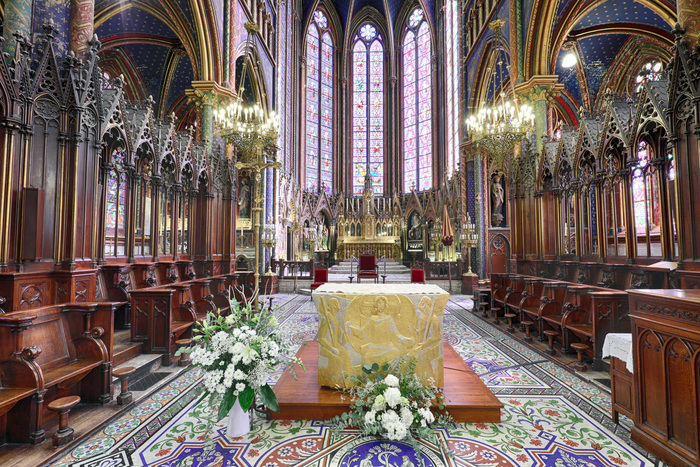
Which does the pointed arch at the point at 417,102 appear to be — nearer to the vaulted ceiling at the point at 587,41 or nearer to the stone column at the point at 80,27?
the vaulted ceiling at the point at 587,41

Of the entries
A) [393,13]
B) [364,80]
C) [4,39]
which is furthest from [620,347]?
[393,13]

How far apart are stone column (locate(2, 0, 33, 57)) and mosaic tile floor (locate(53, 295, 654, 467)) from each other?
411 centimetres

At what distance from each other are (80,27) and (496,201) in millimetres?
12878

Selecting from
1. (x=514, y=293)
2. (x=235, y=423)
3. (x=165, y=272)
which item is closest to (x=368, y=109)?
(x=514, y=293)

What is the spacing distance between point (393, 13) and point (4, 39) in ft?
76.6

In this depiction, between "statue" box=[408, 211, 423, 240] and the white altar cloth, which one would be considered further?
"statue" box=[408, 211, 423, 240]

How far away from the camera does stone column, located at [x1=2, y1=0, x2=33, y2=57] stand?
362cm

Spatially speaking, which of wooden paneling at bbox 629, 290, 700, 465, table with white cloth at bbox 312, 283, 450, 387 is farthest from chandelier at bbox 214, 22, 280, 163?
wooden paneling at bbox 629, 290, 700, 465

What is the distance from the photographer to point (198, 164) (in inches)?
314

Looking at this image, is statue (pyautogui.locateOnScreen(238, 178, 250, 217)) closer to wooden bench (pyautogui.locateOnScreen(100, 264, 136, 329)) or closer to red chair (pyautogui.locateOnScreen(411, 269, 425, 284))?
red chair (pyautogui.locateOnScreen(411, 269, 425, 284))

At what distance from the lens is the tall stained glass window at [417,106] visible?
65.9ft

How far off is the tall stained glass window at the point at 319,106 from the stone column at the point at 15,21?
16.3 metres

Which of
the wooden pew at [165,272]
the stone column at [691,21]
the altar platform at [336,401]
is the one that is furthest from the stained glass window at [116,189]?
the stone column at [691,21]

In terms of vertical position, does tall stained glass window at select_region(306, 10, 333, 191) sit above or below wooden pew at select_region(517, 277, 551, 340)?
above
